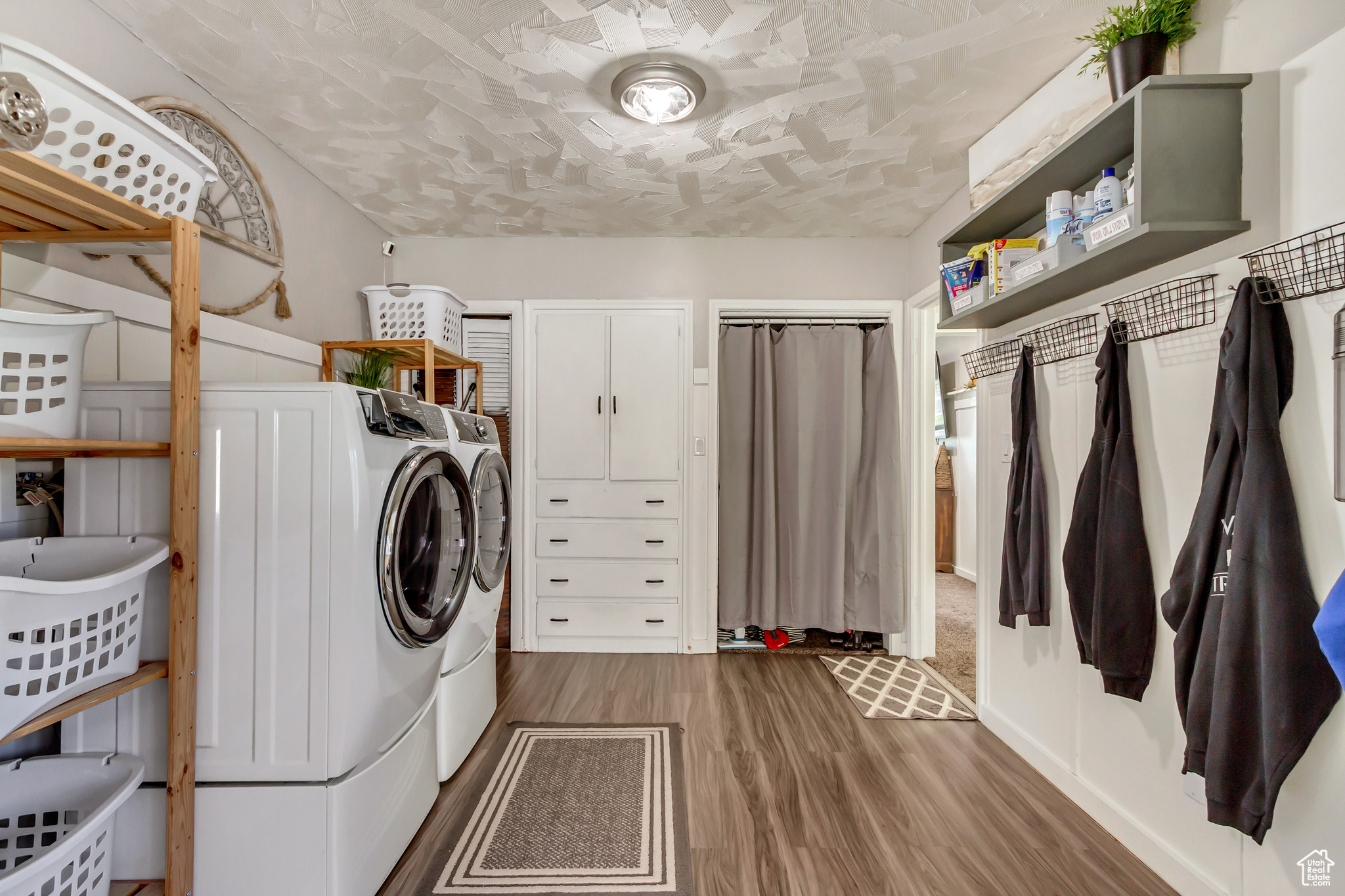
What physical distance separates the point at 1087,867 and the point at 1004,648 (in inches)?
30.0

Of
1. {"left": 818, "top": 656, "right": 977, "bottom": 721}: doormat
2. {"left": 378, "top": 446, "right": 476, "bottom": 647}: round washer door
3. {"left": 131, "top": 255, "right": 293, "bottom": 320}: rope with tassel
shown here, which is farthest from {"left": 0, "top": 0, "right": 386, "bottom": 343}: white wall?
{"left": 818, "top": 656, "right": 977, "bottom": 721}: doormat

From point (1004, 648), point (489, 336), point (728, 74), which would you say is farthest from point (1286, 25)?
point (489, 336)

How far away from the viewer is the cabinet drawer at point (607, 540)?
3145mm

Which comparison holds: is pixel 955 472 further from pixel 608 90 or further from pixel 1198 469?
pixel 608 90

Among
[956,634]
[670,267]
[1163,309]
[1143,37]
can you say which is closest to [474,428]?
[670,267]

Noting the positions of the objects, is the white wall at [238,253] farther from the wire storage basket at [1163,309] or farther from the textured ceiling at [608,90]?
the wire storage basket at [1163,309]

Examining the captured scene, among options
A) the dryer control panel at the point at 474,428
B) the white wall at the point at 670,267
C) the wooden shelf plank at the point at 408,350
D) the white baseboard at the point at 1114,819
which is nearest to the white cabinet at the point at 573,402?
the white wall at the point at 670,267

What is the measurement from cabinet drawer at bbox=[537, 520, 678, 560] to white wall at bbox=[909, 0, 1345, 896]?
1.65 meters

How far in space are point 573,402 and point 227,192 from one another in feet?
5.39

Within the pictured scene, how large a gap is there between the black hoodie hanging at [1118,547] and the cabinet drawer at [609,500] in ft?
6.34

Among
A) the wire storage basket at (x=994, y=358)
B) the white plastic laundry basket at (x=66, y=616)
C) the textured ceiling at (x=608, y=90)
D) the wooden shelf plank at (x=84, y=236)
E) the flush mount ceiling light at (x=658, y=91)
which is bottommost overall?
the white plastic laundry basket at (x=66, y=616)

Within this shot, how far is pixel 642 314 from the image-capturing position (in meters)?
3.15

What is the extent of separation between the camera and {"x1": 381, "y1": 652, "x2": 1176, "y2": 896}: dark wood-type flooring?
58.8 inches

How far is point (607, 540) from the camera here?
124 inches
